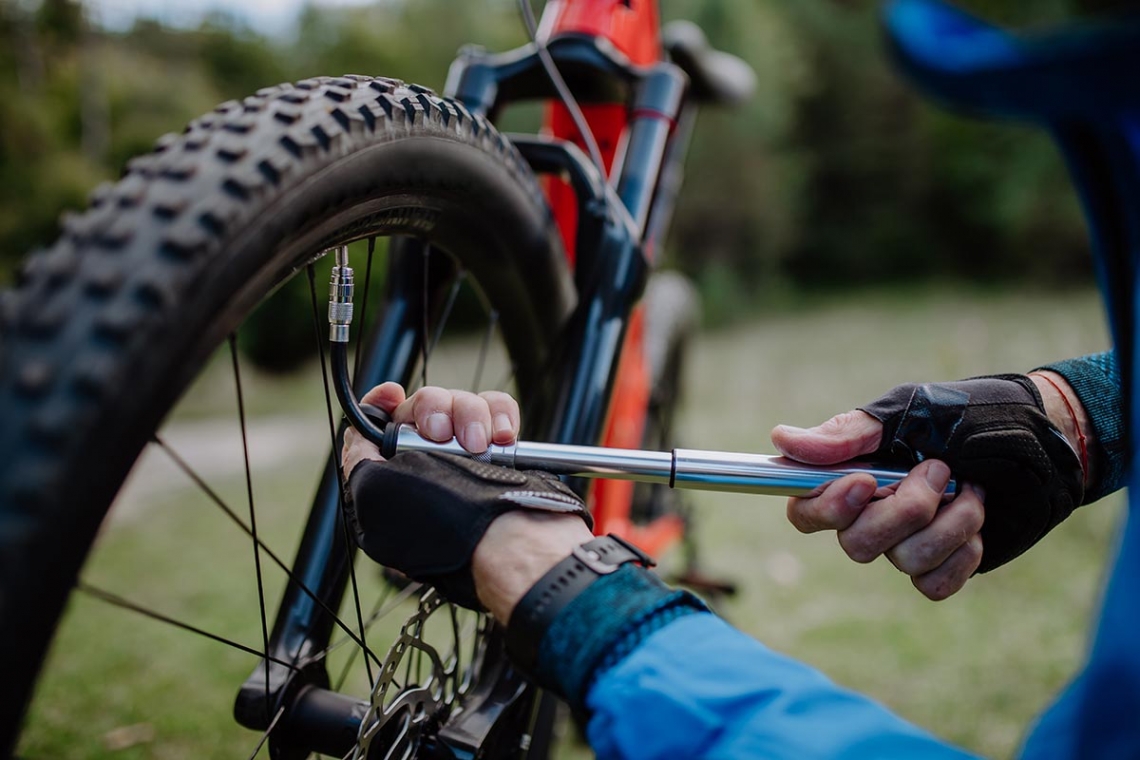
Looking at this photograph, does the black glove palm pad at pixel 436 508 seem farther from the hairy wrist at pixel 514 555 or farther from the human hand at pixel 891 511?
the human hand at pixel 891 511

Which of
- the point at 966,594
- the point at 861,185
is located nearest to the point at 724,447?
the point at 966,594

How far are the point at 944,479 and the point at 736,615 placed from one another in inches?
81.9

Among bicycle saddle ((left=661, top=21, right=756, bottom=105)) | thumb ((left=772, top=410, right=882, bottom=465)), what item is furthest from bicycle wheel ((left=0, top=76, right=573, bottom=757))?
bicycle saddle ((left=661, top=21, right=756, bottom=105))

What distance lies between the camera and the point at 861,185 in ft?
46.8

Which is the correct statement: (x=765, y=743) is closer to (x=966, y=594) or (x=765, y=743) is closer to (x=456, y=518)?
(x=456, y=518)

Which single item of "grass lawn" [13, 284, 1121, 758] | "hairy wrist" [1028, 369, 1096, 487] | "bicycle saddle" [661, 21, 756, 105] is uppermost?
"bicycle saddle" [661, 21, 756, 105]

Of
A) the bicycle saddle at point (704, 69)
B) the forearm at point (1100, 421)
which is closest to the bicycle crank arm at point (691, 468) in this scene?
the forearm at point (1100, 421)

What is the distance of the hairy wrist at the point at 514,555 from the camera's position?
0.70 metres

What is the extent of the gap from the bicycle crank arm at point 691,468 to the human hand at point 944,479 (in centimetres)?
2

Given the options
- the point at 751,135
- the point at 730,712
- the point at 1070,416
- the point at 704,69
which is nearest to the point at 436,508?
the point at 730,712

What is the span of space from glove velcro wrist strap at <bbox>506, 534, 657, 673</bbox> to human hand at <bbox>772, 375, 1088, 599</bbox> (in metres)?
0.27

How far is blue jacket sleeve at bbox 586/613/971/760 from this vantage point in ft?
1.91

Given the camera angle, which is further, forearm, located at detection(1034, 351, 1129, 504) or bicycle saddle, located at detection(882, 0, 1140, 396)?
forearm, located at detection(1034, 351, 1129, 504)

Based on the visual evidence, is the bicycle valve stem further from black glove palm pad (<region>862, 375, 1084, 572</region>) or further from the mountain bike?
black glove palm pad (<region>862, 375, 1084, 572</region>)
